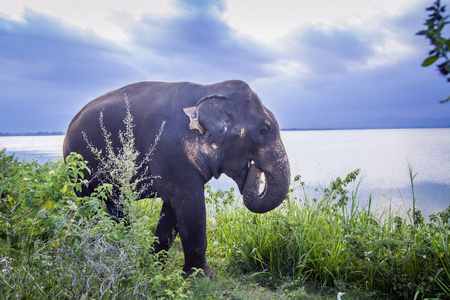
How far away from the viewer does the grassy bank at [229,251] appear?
2736mm

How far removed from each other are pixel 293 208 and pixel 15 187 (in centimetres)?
371

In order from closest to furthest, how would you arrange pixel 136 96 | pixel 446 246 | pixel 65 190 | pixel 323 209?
pixel 65 190
pixel 446 246
pixel 136 96
pixel 323 209

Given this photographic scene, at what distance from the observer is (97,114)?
475 centimetres

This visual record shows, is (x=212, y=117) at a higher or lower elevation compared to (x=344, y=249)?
higher

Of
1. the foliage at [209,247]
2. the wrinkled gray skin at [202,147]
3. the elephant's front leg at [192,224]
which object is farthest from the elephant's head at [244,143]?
the foliage at [209,247]

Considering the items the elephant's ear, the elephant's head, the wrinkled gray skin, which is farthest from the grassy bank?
the elephant's ear

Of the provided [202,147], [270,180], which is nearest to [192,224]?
[202,147]

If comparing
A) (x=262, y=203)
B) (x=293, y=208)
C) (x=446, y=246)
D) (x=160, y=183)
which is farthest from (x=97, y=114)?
(x=446, y=246)

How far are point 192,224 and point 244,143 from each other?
1.06m

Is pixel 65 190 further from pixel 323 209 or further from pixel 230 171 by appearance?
pixel 323 209

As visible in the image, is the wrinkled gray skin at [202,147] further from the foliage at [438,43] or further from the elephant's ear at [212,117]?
the foliage at [438,43]

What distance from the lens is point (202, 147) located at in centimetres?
411

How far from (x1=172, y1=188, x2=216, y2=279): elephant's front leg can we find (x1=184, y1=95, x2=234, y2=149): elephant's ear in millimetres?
650

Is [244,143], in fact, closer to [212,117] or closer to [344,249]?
[212,117]
